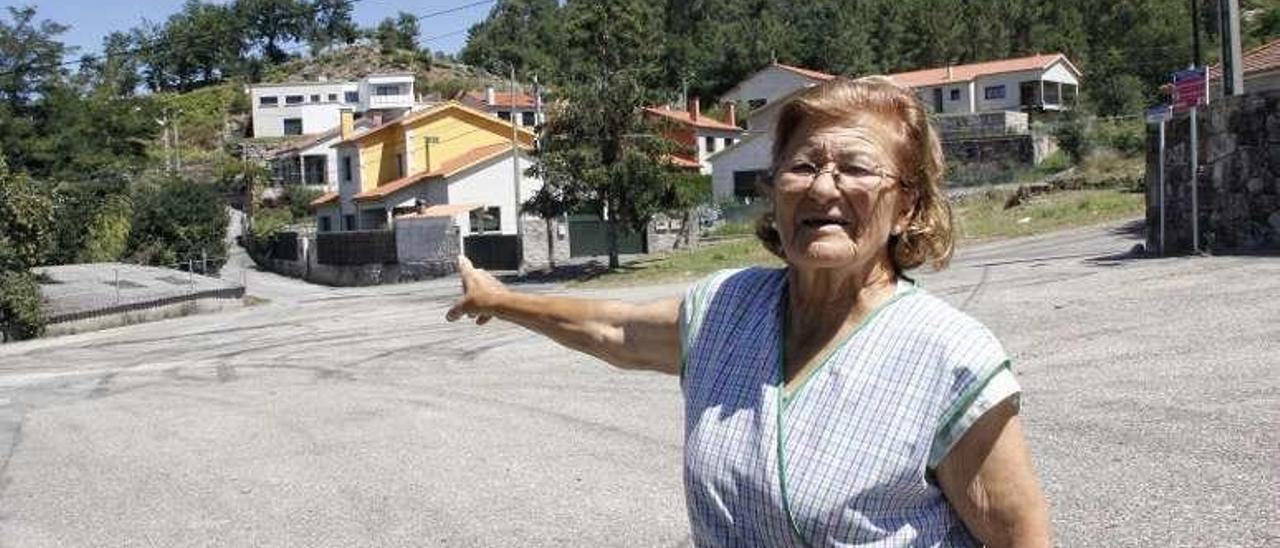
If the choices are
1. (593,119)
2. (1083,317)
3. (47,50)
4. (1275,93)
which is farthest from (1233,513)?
(47,50)

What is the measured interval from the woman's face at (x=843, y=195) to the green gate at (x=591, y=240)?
137 feet

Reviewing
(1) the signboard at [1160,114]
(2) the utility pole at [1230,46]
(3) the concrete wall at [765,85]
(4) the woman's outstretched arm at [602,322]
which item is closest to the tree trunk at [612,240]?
(1) the signboard at [1160,114]

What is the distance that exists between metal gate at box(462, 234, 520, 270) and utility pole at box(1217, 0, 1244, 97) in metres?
27.7

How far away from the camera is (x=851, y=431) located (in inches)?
76.2

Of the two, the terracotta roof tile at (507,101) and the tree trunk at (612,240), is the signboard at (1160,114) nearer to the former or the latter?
the tree trunk at (612,240)

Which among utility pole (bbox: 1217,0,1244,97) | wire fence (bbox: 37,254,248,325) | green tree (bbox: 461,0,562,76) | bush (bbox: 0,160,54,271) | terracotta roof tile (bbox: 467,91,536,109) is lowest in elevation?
wire fence (bbox: 37,254,248,325)

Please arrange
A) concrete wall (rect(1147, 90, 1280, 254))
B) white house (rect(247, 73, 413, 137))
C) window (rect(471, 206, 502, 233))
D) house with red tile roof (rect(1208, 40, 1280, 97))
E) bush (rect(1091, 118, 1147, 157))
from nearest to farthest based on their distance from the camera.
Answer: concrete wall (rect(1147, 90, 1280, 254)) → house with red tile roof (rect(1208, 40, 1280, 97)) → window (rect(471, 206, 502, 233)) → bush (rect(1091, 118, 1147, 157)) → white house (rect(247, 73, 413, 137))

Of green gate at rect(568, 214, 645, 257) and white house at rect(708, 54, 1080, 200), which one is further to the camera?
white house at rect(708, 54, 1080, 200)

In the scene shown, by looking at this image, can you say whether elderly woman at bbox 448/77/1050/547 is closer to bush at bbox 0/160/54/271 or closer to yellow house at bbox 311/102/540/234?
bush at bbox 0/160/54/271

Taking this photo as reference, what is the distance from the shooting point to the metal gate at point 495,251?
42.3 meters

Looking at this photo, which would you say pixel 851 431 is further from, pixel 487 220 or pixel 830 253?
pixel 487 220

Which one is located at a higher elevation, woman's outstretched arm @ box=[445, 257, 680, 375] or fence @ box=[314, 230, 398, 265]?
fence @ box=[314, 230, 398, 265]

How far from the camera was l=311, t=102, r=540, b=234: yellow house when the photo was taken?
161 feet

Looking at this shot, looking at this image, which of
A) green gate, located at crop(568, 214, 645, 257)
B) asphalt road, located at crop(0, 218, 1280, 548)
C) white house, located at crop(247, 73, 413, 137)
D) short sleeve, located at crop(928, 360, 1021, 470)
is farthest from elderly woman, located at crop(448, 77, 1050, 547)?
white house, located at crop(247, 73, 413, 137)
